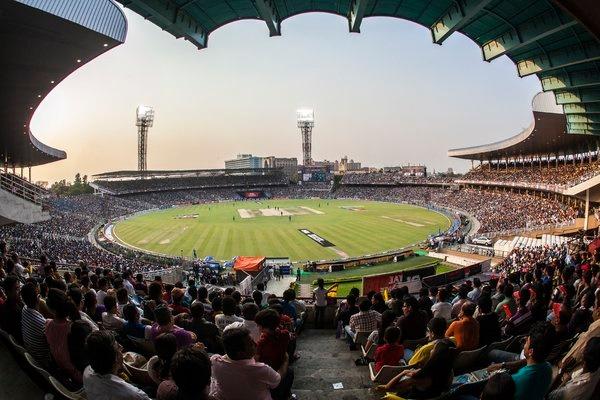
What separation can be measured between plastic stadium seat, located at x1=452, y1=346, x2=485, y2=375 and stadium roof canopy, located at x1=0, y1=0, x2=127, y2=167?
11729 millimetres

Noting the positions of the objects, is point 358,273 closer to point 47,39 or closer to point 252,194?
point 47,39

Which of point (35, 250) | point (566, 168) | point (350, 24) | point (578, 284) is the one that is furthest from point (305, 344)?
point (566, 168)

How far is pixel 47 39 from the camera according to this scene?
39.1 feet

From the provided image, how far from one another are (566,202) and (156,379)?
56.5m

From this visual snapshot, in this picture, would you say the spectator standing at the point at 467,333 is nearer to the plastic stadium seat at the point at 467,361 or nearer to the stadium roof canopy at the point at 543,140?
the plastic stadium seat at the point at 467,361

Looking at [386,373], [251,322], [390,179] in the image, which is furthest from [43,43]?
[390,179]

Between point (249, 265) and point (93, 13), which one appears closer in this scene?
point (93, 13)

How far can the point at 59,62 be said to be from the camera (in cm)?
1423

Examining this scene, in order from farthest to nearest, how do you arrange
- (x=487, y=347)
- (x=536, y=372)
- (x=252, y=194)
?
(x=252, y=194) → (x=487, y=347) → (x=536, y=372)

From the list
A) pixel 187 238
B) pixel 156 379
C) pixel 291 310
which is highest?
pixel 156 379

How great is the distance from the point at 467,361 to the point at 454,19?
8.32 metres

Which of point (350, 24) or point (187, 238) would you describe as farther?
point (187, 238)

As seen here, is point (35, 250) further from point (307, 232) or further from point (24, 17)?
point (307, 232)

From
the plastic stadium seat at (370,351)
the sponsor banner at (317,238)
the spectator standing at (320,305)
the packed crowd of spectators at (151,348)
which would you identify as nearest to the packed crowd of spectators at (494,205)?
the sponsor banner at (317,238)
